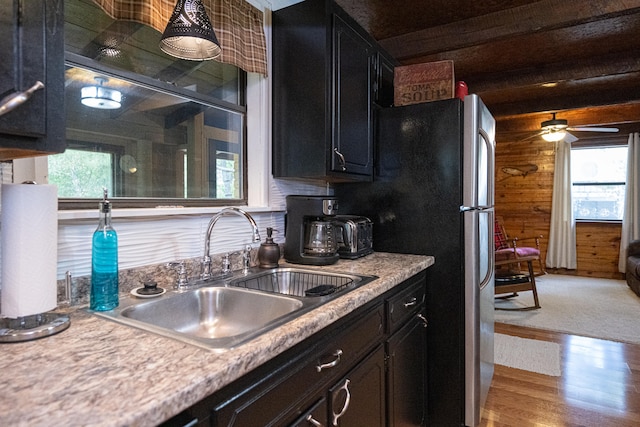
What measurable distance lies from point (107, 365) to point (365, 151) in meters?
1.64

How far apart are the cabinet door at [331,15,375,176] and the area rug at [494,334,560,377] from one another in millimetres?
1890

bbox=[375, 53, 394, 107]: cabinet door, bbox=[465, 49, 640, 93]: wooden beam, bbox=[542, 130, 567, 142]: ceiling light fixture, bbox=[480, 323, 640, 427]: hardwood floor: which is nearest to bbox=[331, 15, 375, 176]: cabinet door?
bbox=[375, 53, 394, 107]: cabinet door

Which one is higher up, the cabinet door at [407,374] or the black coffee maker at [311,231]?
the black coffee maker at [311,231]

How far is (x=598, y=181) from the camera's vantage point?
5.98 metres

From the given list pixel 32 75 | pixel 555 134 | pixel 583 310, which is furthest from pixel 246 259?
pixel 555 134

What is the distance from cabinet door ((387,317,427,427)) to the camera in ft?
5.01

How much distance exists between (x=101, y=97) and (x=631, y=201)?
6.85 m

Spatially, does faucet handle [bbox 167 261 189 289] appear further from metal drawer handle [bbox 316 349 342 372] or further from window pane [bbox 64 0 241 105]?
window pane [bbox 64 0 241 105]

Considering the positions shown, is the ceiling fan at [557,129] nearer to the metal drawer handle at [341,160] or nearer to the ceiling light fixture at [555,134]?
the ceiling light fixture at [555,134]

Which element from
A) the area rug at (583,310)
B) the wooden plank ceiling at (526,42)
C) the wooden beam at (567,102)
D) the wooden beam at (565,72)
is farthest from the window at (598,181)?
the wooden beam at (565,72)

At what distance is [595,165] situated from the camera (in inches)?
236

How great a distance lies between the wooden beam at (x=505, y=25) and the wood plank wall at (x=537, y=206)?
428 cm

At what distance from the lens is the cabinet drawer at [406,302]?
1514mm

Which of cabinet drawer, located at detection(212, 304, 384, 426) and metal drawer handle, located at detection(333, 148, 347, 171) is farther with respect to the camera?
metal drawer handle, located at detection(333, 148, 347, 171)
